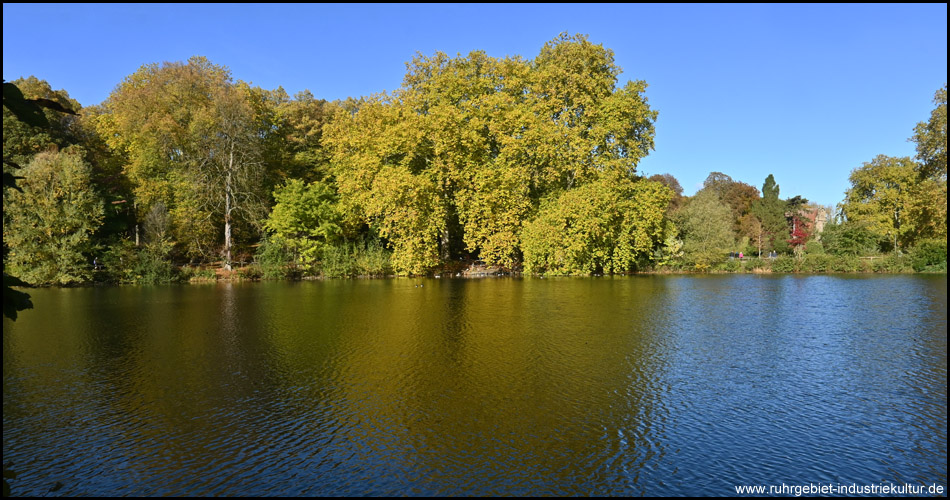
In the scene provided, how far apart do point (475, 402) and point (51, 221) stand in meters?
32.1

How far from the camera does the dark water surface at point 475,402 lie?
750 cm

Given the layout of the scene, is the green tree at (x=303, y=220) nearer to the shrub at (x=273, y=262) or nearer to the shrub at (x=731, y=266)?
the shrub at (x=273, y=262)

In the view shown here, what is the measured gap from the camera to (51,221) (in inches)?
1253

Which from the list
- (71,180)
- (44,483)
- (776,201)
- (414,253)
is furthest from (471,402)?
(776,201)

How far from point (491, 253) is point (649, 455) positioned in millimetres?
30423

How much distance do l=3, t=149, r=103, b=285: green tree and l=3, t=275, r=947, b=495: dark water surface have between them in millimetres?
13530

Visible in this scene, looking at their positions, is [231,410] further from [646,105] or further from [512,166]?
[646,105]

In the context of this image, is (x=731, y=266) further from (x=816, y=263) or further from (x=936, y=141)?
(x=936, y=141)

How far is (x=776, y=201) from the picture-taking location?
189 ft

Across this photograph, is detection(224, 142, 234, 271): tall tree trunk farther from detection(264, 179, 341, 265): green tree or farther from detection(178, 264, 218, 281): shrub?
detection(264, 179, 341, 265): green tree

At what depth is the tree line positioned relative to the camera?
1423 inches

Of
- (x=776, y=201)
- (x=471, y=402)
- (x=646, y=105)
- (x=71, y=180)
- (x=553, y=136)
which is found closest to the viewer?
(x=471, y=402)

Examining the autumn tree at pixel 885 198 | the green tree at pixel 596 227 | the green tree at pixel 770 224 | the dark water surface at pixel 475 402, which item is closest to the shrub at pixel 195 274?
the dark water surface at pixel 475 402

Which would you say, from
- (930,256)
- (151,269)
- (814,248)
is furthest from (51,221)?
(930,256)
